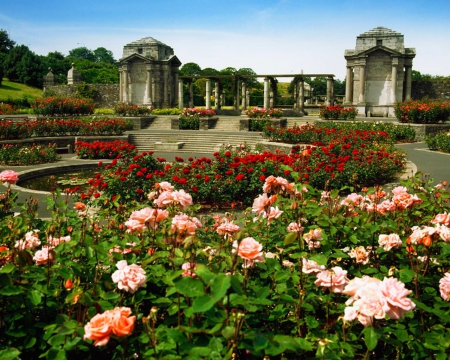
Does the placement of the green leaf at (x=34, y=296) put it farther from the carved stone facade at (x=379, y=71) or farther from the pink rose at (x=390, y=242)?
the carved stone facade at (x=379, y=71)

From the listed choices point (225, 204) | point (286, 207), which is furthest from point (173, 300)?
point (225, 204)

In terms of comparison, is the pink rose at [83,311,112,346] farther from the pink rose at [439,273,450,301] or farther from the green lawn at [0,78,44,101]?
the green lawn at [0,78,44,101]

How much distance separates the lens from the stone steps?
23.4 metres

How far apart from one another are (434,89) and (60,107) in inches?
1082

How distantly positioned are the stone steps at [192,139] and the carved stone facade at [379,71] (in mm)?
13987

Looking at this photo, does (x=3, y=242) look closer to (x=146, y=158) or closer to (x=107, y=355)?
(x=107, y=355)

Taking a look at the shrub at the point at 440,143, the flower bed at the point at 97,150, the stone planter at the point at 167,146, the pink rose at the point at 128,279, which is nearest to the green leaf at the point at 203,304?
the pink rose at the point at 128,279

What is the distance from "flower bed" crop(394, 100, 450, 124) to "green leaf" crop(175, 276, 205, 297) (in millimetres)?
23413

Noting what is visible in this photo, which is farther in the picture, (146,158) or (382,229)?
(146,158)

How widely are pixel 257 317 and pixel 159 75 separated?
132 feet

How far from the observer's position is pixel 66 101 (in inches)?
1139

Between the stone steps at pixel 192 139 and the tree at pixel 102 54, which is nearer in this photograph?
the stone steps at pixel 192 139

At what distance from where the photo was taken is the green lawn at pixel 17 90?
54884mm

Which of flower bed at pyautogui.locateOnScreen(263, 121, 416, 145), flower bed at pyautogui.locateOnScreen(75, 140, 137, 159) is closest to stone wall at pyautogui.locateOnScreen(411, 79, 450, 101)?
flower bed at pyautogui.locateOnScreen(263, 121, 416, 145)
